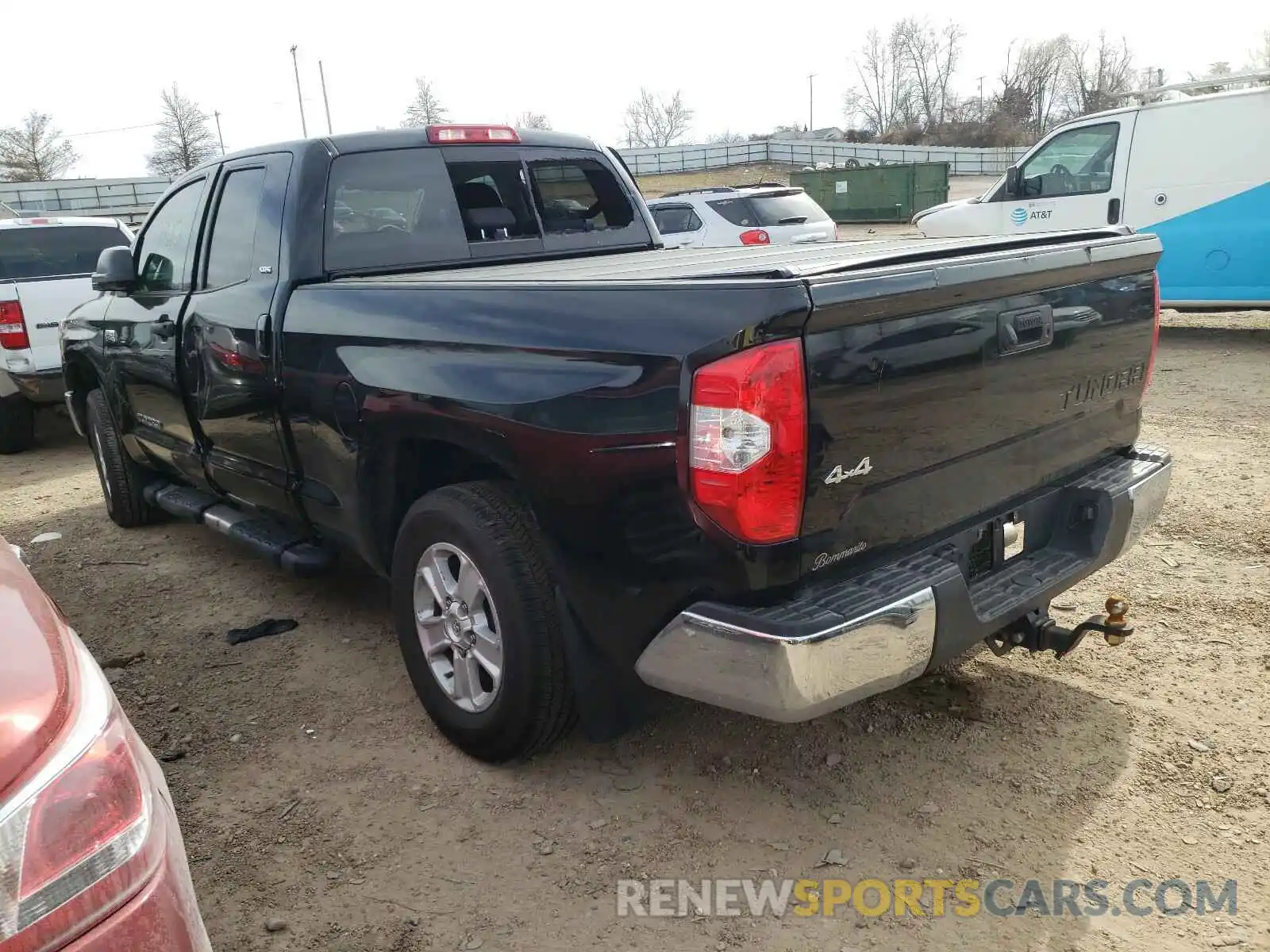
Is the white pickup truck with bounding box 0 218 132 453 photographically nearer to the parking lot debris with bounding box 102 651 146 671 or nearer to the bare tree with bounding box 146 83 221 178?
the parking lot debris with bounding box 102 651 146 671

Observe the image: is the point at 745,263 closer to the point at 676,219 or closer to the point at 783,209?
the point at 783,209

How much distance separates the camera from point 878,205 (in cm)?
3097

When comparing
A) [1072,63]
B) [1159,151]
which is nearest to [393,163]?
[1159,151]

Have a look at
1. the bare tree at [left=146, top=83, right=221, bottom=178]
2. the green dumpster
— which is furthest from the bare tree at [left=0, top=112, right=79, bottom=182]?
the green dumpster

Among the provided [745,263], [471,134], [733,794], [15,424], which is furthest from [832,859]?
[15,424]

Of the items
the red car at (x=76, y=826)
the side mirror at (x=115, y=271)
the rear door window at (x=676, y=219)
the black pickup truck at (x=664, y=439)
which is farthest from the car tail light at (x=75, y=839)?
the rear door window at (x=676, y=219)

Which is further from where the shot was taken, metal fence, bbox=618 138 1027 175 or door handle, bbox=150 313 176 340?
metal fence, bbox=618 138 1027 175

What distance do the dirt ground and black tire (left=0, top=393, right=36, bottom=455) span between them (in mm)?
5174

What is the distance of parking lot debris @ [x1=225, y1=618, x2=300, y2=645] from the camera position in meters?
4.36

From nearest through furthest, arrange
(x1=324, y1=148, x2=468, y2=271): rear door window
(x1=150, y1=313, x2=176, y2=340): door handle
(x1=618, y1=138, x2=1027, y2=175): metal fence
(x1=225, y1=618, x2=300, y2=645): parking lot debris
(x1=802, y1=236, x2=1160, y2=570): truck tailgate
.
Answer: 1. (x1=802, y1=236, x2=1160, y2=570): truck tailgate
2. (x1=324, y1=148, x2=468, y2=271): rear door window
3. (x1=225, y1=618, x2=300, y2=645): parking lot debris
4. (x1=150, y1=313, x2=176, y2=340): door handle
5. (x1=618, y1=138, x2=1027, y2=175): metal fence

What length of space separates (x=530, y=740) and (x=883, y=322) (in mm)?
1574

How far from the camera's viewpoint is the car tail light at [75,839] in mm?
1384

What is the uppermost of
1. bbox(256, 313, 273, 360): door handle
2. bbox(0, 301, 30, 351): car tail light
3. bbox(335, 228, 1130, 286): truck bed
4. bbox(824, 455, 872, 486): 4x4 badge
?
bbox(335, 228, 1130, 286): truck bed

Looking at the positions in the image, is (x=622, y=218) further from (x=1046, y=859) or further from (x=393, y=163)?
(x=1046, y=859)
